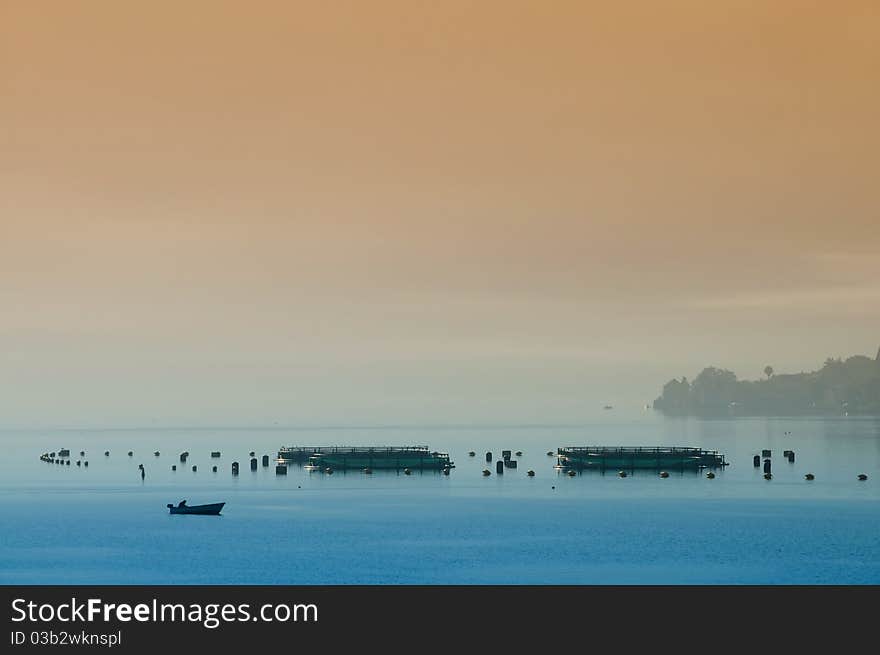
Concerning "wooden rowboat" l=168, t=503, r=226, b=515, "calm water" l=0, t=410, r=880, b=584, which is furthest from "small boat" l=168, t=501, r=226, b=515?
"calm water" l=0, t=410, r=880, b=584

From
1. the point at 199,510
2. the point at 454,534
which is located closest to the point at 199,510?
the point at 199,510

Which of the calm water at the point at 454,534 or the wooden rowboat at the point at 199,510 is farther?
the wooden rowboat at the point at 199,510

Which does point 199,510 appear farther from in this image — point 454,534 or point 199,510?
point 454,534

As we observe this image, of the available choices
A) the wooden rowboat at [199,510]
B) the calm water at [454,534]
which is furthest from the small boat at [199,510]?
the calm water at [454,534]

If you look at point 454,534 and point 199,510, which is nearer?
point 454,534

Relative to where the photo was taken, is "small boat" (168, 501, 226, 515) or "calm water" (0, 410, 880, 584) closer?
"calm water" (0, 410, 880, 584)

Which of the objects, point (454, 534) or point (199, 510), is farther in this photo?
point (199, 510)

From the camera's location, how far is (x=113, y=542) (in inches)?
4734

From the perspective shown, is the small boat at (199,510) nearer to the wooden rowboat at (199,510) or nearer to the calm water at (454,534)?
the wooden rowboat at (199,510)

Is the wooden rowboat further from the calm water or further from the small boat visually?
the calm water

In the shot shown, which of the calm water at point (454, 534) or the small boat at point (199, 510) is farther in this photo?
the small boat at point (199, 510)
